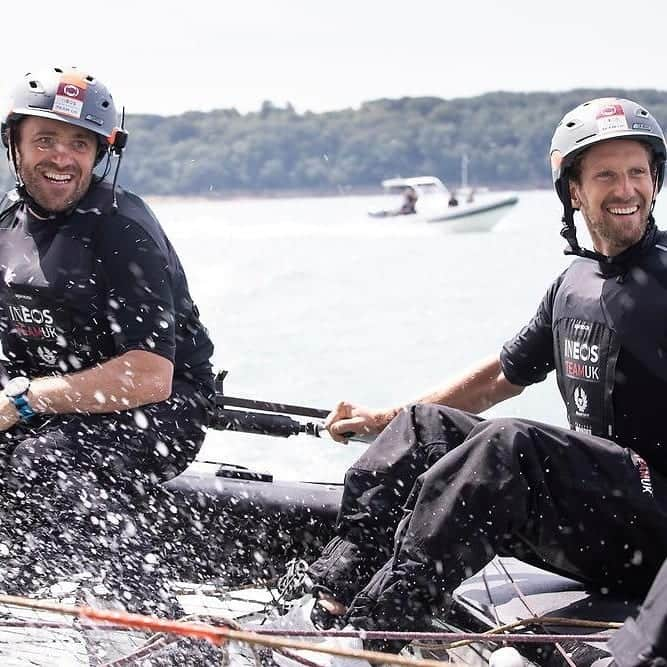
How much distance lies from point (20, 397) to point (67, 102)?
1.07 metres

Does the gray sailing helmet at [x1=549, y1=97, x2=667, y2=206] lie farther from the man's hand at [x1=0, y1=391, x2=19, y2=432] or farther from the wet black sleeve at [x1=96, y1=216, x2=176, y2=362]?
the man's hand at [x1=0, y1=391, x2=19, y2=432]

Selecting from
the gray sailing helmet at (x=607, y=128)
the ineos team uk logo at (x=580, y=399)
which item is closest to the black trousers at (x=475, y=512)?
the ineos team uk logo at (x=580, y=399)

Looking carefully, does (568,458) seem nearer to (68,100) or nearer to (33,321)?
(33,321)

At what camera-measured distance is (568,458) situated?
3.19 m

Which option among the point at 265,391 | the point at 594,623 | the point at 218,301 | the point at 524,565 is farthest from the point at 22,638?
the point at 218,301

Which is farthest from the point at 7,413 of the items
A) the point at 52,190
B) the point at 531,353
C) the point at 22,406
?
the point at 531,353

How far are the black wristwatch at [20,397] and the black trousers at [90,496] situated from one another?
0.26 ft

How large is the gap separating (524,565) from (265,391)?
8.96 metres

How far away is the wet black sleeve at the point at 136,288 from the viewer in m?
4.09

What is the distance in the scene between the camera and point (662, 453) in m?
3.38

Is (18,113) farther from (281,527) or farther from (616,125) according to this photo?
(616,125)

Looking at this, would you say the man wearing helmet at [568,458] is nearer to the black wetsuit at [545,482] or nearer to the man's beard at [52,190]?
the black wetsuit at [545,482]

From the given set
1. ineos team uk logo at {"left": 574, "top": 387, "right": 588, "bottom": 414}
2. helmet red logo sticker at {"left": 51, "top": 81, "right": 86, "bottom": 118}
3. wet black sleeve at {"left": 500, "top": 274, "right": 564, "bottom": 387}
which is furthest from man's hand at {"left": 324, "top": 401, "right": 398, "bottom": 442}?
helmet red logo sticker at {"left": 51, "top": 81, "right": 86, "bottom": 118}

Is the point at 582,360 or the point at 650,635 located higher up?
the point at 582,360
